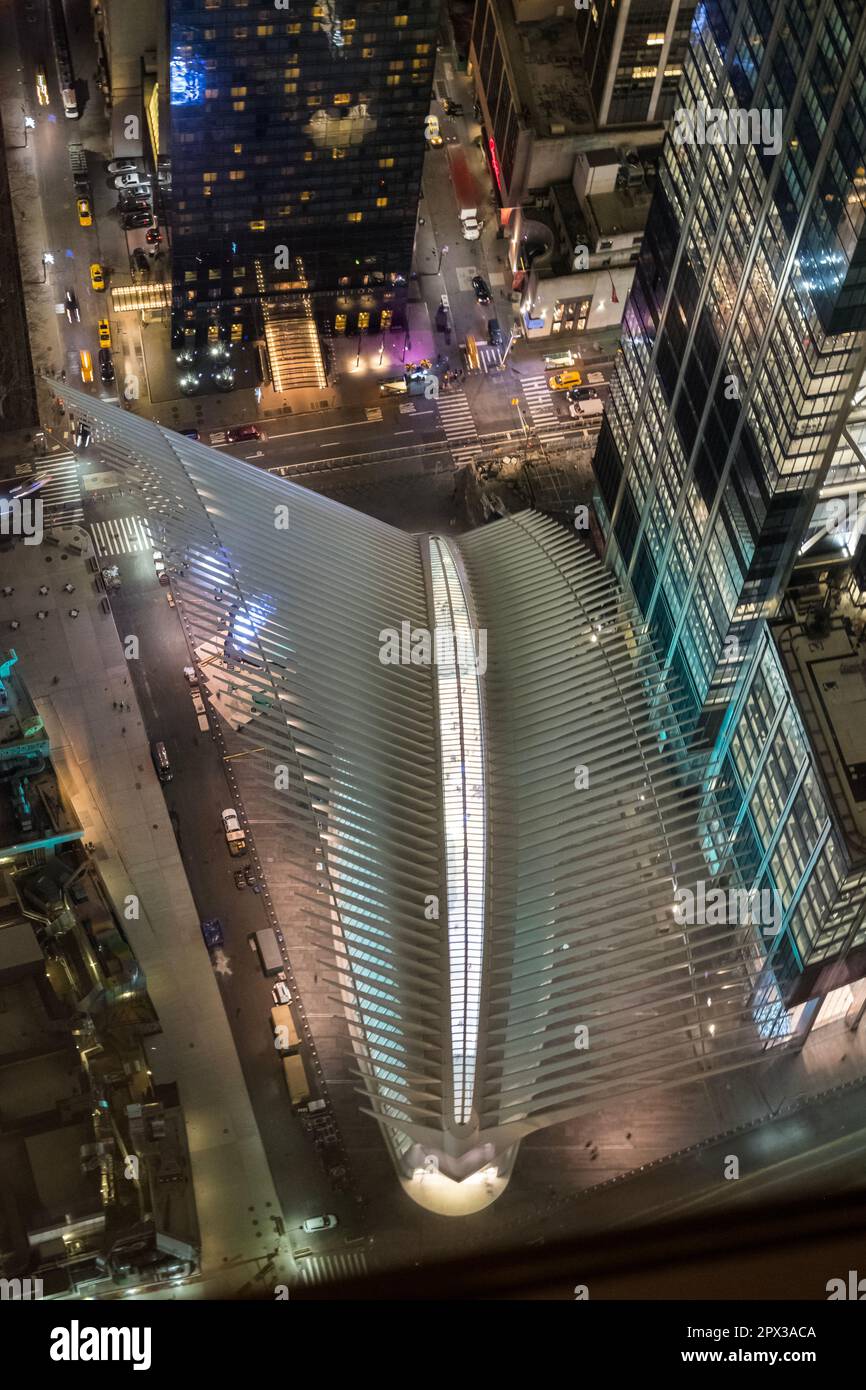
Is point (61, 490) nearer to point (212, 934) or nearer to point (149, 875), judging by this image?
point (149, 875)

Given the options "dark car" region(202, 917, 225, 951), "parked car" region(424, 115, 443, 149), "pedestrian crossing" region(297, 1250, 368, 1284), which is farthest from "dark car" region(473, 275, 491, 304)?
"pedestrian crossing" region(297, 1250, 368, 1284)

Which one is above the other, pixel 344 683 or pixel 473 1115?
pixel 344 683

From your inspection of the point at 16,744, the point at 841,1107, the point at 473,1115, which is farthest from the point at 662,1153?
the point at 16,744

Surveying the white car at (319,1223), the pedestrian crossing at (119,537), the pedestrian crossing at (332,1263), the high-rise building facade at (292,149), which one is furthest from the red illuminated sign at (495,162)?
the pedestrian crossing at (332,1263)

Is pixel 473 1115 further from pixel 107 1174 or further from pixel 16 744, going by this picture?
pixel 16 744

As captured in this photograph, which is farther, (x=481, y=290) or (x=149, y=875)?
(x=481, y=290)

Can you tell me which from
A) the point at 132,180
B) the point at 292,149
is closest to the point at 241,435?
the point at 292,149

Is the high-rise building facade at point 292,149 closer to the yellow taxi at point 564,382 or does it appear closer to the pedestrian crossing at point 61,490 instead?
the yellow taxi at point 564,382
